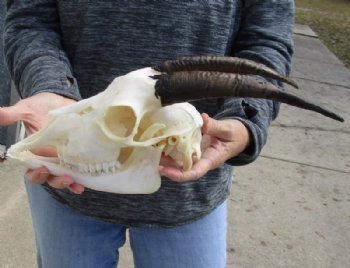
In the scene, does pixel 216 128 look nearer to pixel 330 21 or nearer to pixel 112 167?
pixel 112 167

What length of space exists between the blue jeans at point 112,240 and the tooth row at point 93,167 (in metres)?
0.45

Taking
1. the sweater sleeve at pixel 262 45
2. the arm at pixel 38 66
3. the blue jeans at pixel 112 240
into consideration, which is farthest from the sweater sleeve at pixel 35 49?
the sweater sleeve at pixel 262 45

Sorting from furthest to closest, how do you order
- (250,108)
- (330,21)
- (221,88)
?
(330,21) → (250,108) → (221,88)

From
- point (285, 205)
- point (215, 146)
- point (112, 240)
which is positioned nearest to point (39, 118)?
point (215, 146)

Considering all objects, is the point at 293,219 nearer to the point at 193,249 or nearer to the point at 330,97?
the point at 193,249

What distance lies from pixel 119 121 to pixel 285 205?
3.37 m

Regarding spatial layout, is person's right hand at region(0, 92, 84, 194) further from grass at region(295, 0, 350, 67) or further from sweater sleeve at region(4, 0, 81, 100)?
grass at region(295, 0, 350, 67)

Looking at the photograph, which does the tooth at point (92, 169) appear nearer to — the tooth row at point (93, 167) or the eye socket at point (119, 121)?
the tooth row at point (93, 167)

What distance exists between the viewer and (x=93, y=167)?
1620 mm

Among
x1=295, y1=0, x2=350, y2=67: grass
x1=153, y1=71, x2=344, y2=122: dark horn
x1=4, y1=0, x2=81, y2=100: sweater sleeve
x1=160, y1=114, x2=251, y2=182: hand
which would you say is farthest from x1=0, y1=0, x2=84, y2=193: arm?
x1=295, y1=0, x2=350, y2=67: grass

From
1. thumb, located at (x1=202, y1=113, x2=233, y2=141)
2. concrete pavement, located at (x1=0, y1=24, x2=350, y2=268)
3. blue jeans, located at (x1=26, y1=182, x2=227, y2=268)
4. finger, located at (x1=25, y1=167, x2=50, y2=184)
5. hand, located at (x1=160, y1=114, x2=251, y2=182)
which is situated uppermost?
thumb, located at (x1=202, y1=113, x2=233, y2=141)

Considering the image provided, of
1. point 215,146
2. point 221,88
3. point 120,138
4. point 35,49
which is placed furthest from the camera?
point 35,49

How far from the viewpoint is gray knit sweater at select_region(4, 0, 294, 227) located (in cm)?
193

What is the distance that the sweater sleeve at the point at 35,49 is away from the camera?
1.90m
